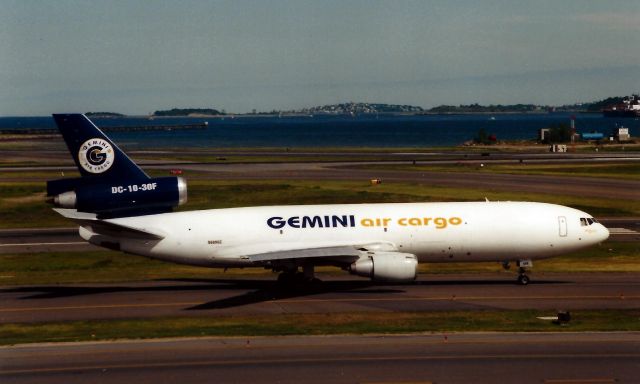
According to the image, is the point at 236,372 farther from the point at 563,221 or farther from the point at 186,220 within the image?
the point at 563,221

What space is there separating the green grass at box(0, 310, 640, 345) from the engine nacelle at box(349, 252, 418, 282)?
3344 mm

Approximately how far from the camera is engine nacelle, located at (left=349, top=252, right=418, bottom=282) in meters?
40.9

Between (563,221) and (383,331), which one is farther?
(563,221)

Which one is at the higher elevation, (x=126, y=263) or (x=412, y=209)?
(x=412, y=209)

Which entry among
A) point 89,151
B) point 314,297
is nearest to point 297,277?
point 314,297

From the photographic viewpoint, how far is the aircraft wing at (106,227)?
132 ft

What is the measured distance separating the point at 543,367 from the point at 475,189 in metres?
61.4

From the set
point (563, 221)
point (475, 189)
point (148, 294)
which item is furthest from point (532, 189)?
point (148, 294)

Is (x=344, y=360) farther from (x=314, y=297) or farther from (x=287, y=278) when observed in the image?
(x=287, y=278)

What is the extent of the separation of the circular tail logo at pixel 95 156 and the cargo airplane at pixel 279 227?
0.17 feet

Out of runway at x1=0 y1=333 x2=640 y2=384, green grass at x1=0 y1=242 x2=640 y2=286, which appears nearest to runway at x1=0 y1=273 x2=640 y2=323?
green grass at x1=0 y1=242 x2=640 y2=286

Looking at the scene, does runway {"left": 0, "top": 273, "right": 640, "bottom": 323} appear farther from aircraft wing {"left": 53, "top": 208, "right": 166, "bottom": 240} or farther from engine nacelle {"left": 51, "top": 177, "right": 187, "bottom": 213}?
engine nacelle {"left": 51, "top": 177, "right": 187, "bottom": 213}

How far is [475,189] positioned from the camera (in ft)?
289

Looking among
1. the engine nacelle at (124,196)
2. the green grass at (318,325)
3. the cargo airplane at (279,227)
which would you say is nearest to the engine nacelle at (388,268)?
the cargo airplane at (279,227)
